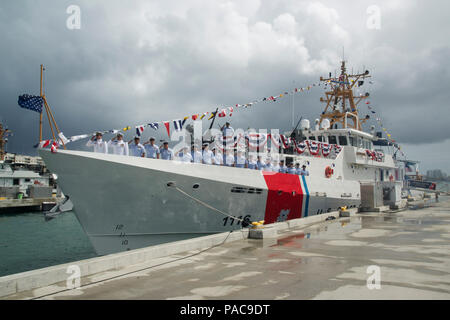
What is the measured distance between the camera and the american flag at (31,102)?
7742mm

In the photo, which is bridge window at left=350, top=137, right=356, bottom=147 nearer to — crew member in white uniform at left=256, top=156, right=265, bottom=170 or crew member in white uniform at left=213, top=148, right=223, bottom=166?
crew member in white uniform at left=256, top=156, right=265, bottom=170

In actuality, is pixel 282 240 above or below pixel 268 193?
below

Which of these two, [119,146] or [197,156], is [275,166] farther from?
[119,146]

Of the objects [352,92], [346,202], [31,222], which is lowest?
[31,222]

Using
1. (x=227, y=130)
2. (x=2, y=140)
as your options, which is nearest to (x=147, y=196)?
(x=227, y=130)

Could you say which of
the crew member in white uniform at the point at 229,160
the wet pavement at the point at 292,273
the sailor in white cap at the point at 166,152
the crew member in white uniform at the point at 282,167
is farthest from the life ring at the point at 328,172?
the sailor in white cap at the point at 166,152

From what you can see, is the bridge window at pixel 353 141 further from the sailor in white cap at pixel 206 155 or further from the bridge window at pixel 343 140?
the sailor in white cap at pixel 206 155

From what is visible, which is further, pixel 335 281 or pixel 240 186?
pixel 240 186

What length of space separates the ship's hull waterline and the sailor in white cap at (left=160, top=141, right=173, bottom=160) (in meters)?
0.48

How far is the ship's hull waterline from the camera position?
8.34m

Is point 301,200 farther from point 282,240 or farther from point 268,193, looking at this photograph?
point 282,240
